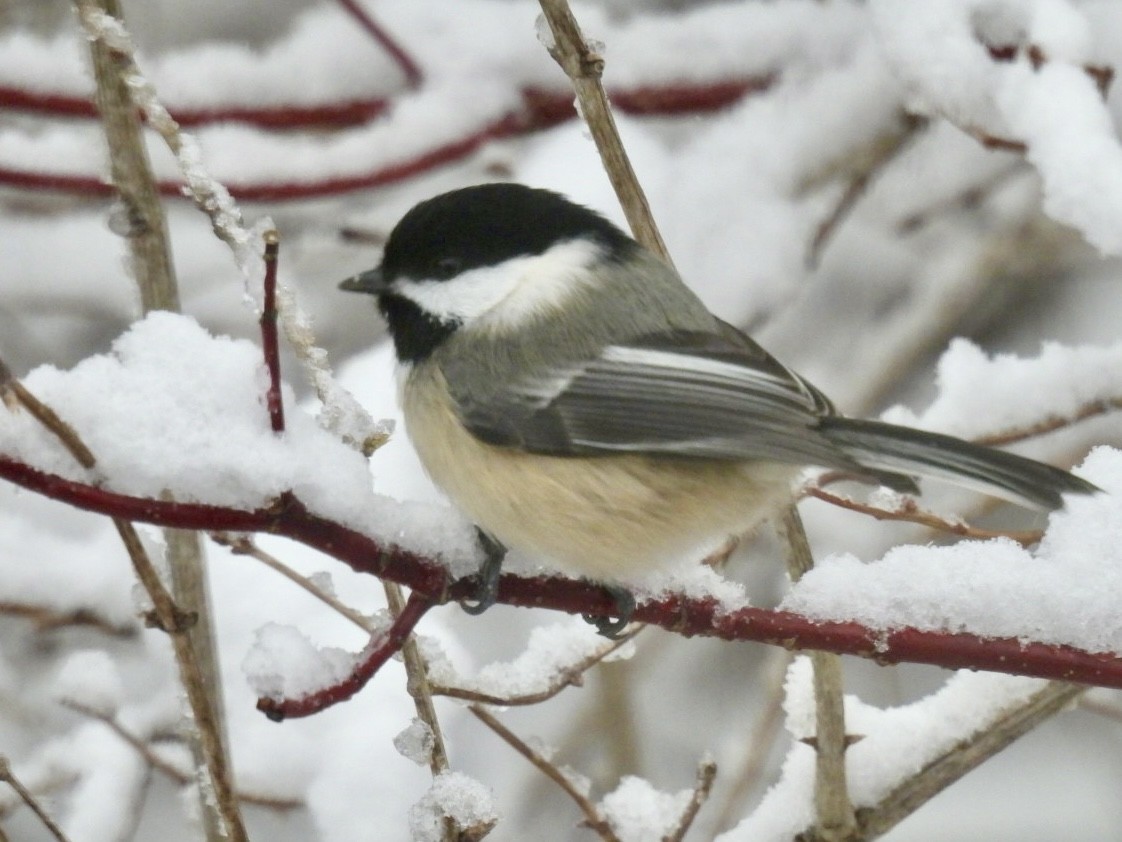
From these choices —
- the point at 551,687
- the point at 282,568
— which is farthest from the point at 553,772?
the point at 282,568

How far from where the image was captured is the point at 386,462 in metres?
2.06

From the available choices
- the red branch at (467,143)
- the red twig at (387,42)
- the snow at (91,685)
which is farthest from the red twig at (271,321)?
the red twig at (387,42)

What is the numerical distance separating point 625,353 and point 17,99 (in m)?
1.10

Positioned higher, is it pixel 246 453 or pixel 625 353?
pixel 625 353

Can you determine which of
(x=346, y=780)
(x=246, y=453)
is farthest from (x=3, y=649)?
(x=246, y=453)

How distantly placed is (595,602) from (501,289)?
0.49 meters

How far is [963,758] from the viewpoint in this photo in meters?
1.40

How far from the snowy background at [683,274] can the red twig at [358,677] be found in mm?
416

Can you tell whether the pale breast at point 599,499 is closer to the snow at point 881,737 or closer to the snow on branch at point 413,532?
the snow on branch at point 413,532

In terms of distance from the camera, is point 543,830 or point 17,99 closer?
point 17,99

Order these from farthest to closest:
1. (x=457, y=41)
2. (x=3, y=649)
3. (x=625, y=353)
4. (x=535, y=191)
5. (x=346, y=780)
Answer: (x=457, y=41) < (x=3, y=649) < (x=346, y=780) < (x=535, y=191) < (x=625, y=353)

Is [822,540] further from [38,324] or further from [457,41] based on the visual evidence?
[38,324]

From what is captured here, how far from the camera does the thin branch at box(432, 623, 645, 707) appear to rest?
1.24m

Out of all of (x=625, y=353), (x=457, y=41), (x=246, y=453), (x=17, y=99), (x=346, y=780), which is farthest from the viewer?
(x=457, y=41)
